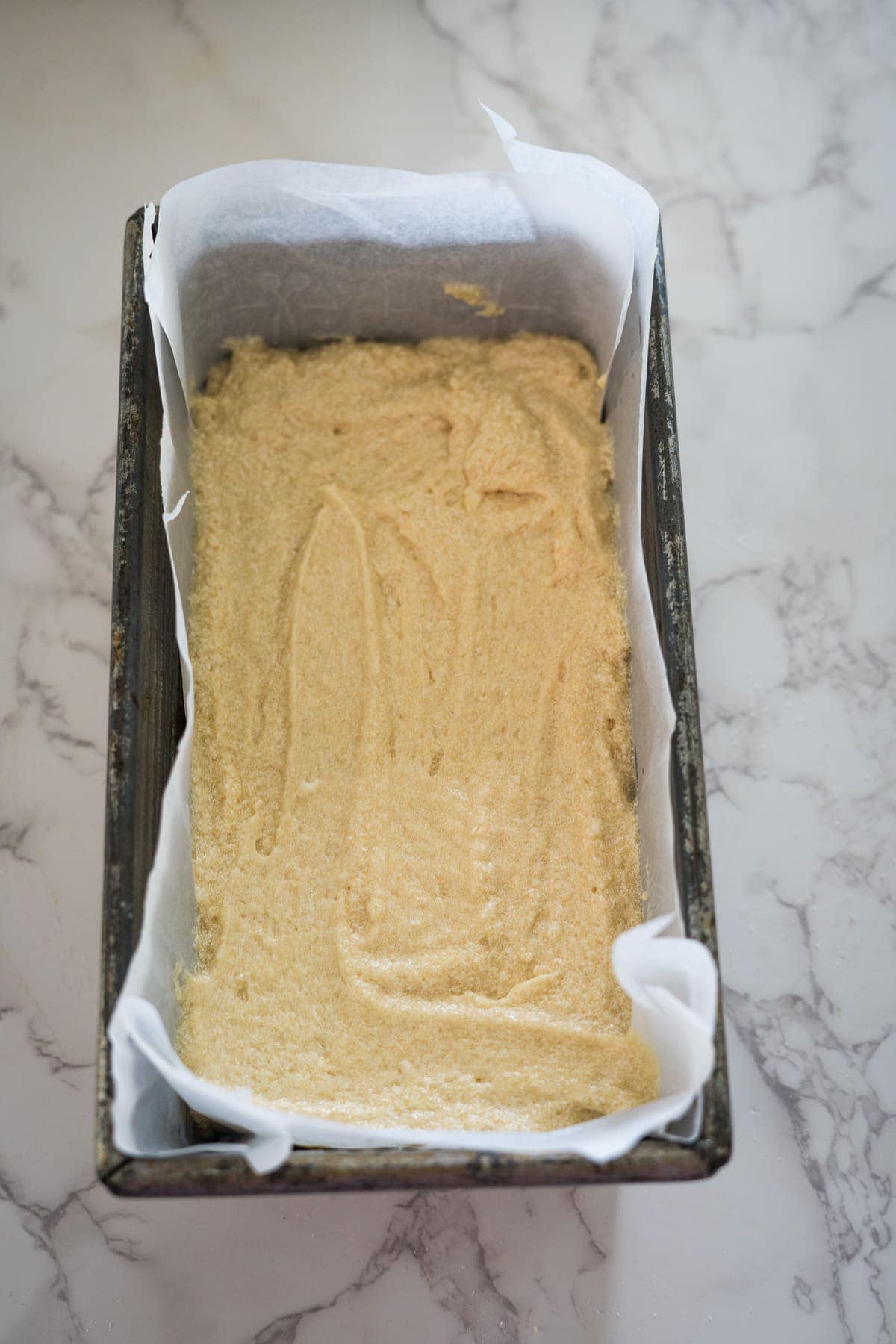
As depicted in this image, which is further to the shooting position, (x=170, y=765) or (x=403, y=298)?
(x=403, y=298)

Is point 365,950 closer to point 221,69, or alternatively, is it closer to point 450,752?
point 450,752

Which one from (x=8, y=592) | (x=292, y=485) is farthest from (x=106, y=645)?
(x=292, y=485)

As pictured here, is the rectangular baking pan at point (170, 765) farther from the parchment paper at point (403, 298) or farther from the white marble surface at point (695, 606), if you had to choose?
the white marble surface at point (695, 606)

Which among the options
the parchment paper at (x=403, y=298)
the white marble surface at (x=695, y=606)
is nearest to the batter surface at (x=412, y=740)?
the parchment paper at (x=403, y=298)

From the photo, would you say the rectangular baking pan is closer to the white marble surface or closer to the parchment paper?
the parchment paper

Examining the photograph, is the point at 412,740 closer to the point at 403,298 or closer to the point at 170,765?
the point at 170,765

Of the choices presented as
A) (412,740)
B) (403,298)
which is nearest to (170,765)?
(412,740)

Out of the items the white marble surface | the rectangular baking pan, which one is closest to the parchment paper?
the rectangular baking pan
